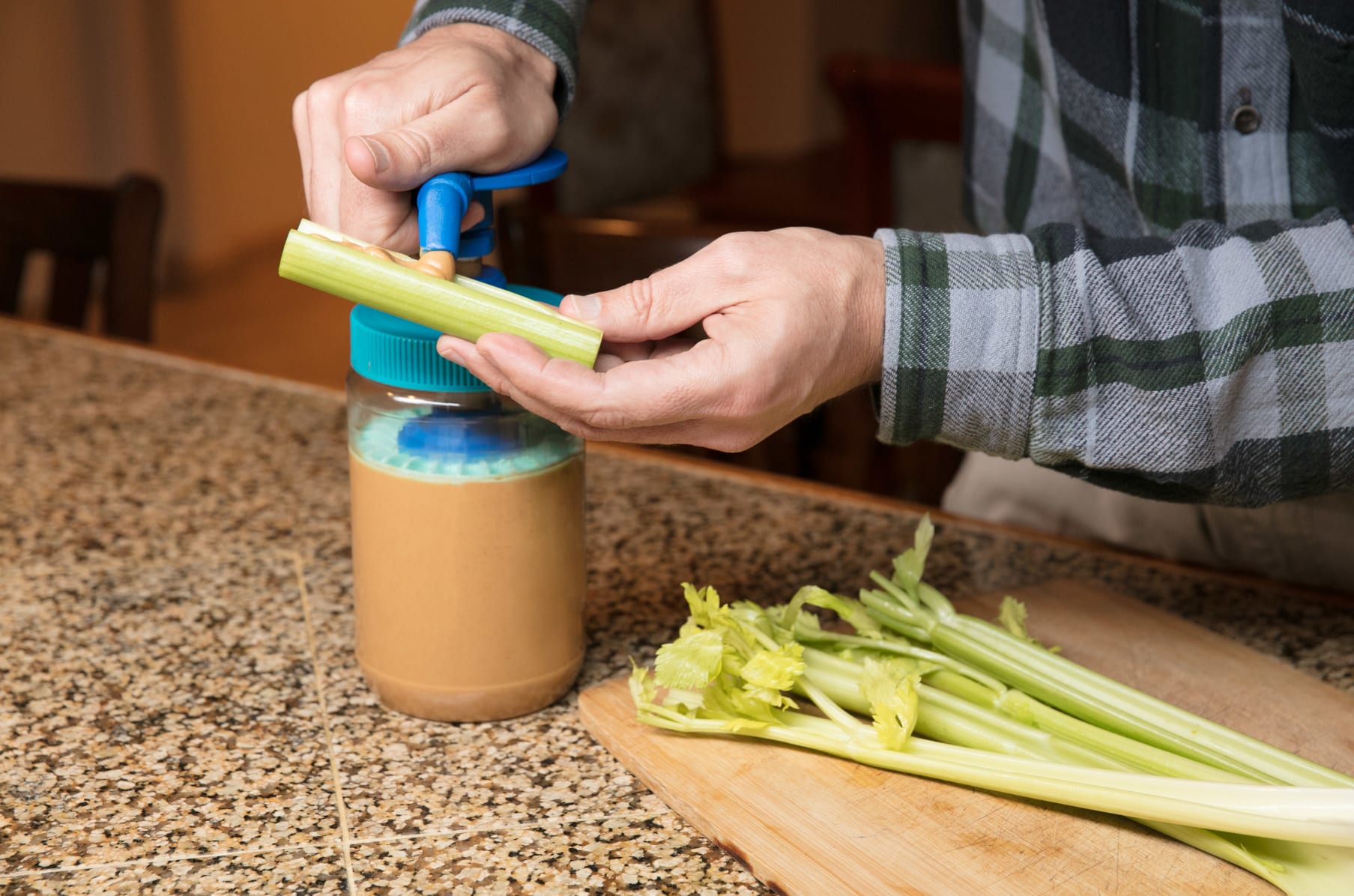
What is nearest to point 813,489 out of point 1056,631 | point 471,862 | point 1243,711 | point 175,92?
point 1056,631

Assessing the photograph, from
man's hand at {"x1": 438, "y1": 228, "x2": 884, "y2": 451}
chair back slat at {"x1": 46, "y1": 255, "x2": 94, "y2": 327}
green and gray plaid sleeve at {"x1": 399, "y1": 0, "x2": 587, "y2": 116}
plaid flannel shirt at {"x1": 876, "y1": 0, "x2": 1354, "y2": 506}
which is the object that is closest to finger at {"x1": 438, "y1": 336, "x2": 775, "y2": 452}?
man's hand at {"x1": 438, "y1": 228, "x2": 884, "y2": 451}

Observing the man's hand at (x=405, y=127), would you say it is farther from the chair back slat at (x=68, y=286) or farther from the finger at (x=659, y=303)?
the chair back slat at (x=68, y=286)

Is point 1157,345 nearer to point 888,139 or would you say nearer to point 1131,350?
point 1131,350

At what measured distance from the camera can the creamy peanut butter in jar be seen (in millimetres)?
818

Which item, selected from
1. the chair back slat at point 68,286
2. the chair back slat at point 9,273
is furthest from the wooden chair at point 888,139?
the chair back slat at point 9,273

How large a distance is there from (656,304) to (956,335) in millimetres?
188

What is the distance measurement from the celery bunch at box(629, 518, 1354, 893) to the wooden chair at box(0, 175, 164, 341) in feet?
4.50

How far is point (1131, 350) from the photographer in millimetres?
824

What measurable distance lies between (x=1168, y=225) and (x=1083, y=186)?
0.09m

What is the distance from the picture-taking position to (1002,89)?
1241 mm

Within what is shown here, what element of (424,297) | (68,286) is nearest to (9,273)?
(68,286)

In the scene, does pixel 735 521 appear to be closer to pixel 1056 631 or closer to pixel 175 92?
pixel 1056 631

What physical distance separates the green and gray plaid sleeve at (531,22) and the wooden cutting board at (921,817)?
0.47m

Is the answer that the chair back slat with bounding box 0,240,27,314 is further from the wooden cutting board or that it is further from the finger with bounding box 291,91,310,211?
the wooden cutting board
